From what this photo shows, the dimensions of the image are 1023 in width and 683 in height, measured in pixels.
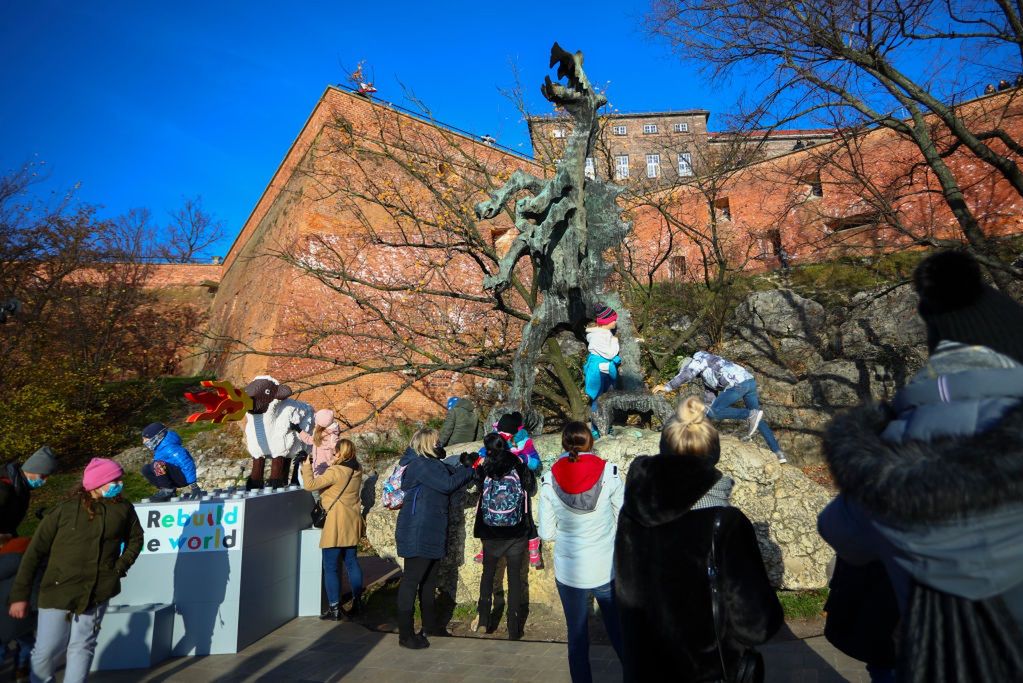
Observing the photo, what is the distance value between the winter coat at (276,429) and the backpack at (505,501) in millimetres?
3808

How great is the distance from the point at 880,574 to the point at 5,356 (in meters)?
20.9

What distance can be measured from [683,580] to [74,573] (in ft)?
A: 12.4

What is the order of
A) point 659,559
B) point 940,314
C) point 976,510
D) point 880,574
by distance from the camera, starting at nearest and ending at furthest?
point 976,510 < point 940,314 < point 880,574 < point 659,559

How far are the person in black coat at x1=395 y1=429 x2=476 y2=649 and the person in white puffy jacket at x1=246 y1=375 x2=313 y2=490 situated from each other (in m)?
3.04

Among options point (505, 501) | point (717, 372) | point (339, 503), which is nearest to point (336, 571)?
point (339, 503)

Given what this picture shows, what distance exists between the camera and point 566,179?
6.70 metres

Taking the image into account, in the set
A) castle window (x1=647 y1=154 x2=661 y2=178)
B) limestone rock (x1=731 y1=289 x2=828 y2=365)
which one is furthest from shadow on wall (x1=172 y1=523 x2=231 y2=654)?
castle window (x1=647 y1=154 x2=661 y2=178)

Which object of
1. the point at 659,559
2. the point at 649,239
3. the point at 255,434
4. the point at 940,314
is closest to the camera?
the point at 940,314

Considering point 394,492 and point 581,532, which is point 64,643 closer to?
point 394,492

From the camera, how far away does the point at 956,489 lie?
1.41 meters

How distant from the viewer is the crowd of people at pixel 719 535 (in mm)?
1425

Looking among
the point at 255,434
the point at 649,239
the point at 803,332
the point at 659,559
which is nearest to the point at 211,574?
the point at 255,434

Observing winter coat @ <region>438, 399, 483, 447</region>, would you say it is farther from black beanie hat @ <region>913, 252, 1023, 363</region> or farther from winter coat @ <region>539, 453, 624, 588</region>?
black beanie hat @ <region>913, 252, 1023, 363</region>

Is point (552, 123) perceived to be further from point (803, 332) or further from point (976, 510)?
point (976, 510)
